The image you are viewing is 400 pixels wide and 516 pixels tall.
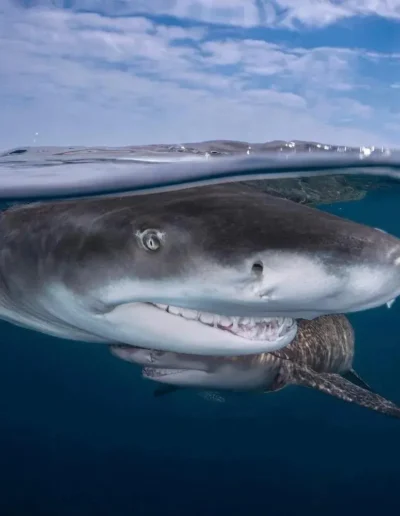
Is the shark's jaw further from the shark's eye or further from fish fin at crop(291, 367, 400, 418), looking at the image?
fish fin at crop(291, 367, 400, 418)

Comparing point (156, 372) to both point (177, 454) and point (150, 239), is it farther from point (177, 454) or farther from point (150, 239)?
point (177, 454)

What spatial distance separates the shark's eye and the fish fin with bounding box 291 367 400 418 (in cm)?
330

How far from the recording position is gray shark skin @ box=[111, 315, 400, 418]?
16.6 ft

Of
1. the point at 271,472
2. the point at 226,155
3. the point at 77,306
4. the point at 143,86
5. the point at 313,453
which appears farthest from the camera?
the point at 313,453

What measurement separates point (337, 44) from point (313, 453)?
50.8ft

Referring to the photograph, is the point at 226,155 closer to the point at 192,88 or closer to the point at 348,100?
the point at 192,88

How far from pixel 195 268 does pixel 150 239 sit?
36 cm

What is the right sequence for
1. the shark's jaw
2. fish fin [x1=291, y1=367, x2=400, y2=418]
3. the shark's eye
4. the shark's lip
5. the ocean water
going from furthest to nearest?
1. the ocean water
2. fish fin [x1=291, y1=367, x2=400, y2=418]
3. the shark's lip
4. the shark's jaw
5. the shark's eye

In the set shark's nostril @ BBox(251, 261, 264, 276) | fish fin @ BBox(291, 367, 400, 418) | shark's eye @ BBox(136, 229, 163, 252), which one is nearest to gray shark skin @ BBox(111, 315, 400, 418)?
fish fin @ BBox(291, 367, 400, 418)

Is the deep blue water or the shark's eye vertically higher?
the shark's eye

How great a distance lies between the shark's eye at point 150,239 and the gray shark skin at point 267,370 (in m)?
1.68

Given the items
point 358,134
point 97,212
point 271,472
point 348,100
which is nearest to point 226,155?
point 358,134

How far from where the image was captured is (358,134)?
709 cm

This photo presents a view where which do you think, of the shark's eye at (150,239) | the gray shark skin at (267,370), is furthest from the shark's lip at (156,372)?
the shark's eye at (150,239)
